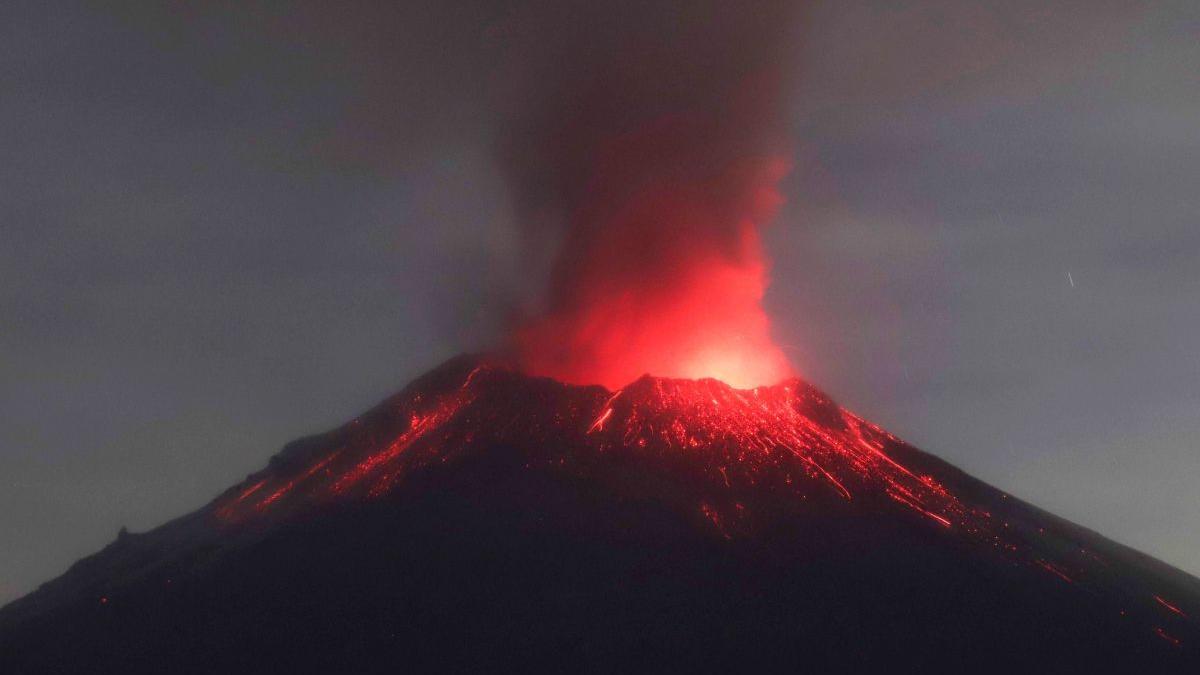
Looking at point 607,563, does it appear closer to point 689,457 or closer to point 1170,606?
point 689,457

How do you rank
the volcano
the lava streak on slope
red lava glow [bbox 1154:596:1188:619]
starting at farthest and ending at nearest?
the lava streak on slope
red lava glow [bbox 1154:596:1188:619]
the volcano

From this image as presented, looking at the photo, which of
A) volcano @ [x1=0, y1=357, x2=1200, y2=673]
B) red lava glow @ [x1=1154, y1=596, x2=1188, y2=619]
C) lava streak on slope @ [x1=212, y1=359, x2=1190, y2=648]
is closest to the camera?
volcano @ [x1=0, y1=357, x2=1200, y2=673]

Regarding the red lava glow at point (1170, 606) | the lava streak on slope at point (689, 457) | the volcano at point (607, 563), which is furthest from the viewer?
the lava streak on slope at point (689, 457)

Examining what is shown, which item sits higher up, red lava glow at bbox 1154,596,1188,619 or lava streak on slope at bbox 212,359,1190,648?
lava streak on slope at bbox 212,359,1190,648

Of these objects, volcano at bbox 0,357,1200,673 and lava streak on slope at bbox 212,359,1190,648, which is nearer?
volcano at bbox 0,357,1200,673

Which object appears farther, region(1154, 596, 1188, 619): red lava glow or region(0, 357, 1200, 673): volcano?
region(1154, 596, 1188, 619): red lava glow

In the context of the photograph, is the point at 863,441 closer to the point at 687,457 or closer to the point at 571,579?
the point at 687,457

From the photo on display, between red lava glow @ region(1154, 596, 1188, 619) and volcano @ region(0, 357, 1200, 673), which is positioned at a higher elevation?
volcano @ region(0, 357, 1200, 673)

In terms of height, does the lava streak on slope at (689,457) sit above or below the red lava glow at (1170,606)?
above
